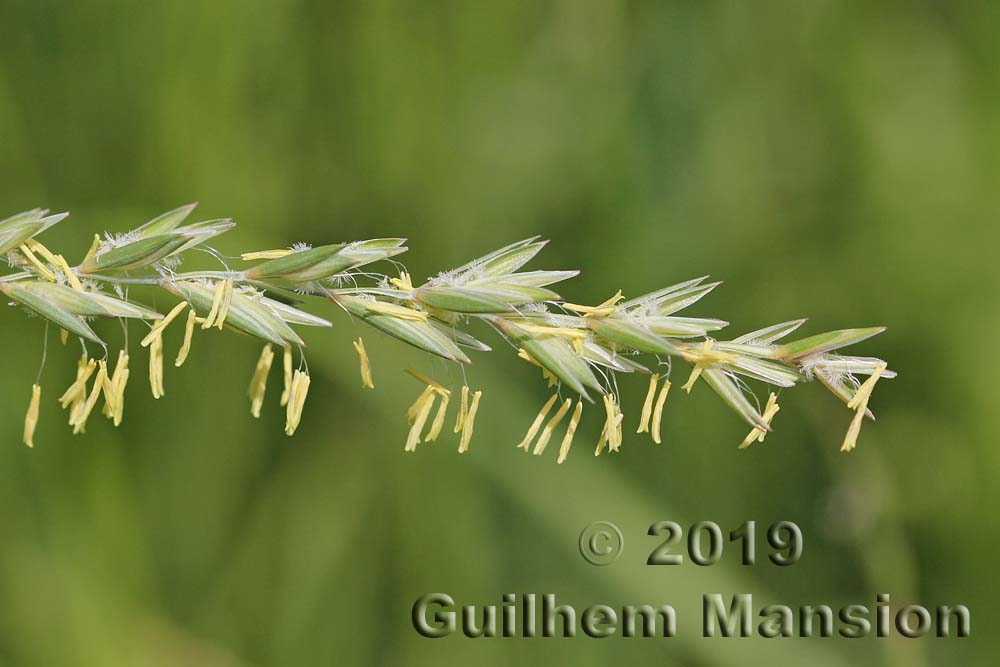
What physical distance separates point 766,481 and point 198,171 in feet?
5.76

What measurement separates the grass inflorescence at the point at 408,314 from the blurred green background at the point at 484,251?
4.15 ft

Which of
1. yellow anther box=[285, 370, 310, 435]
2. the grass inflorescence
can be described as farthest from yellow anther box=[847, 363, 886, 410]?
yellow anther box=[285, 370, 310, 435]

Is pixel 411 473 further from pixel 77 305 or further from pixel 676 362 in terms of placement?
pixel 77 305

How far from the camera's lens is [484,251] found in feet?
7.84

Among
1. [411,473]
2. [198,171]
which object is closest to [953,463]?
[411,473]

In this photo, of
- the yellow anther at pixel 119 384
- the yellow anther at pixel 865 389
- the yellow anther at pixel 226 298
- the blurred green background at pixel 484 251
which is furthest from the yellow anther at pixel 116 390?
the blurred green background at pixel 484 251

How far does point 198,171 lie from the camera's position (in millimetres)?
2117

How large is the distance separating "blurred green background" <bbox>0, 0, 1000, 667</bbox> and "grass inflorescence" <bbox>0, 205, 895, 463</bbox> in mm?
1265

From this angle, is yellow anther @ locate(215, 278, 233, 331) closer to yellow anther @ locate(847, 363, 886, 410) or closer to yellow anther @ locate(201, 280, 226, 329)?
yellow anther @ locate(201, 280, 226, 329)

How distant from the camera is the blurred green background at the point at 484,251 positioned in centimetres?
205

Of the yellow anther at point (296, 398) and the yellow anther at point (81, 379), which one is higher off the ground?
the yellow anther at point (296, 398)

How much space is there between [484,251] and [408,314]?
1543 mm

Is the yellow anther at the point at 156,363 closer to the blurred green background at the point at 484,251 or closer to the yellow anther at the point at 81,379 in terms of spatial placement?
the yellow anther at the point at 81,379

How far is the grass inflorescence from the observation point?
32.9 inches
